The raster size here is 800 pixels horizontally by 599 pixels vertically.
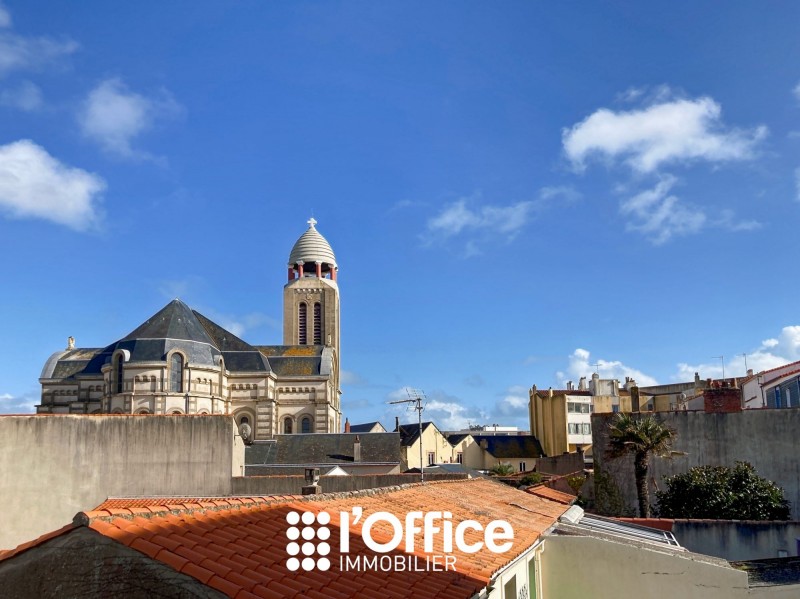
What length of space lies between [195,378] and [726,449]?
39.9m

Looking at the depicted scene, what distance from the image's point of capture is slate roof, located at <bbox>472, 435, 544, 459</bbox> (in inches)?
2859

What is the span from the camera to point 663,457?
28.5 meters

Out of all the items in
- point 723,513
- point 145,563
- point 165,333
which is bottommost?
point 723,513

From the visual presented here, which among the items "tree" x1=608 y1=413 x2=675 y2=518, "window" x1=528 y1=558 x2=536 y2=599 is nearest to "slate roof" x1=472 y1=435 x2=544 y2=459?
"tree" x1=608 y1=413 x2=675 y2=518

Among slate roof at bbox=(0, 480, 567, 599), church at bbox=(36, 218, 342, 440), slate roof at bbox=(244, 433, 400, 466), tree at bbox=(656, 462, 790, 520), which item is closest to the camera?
slate roof at bbox=(0, 480, 567, 599)

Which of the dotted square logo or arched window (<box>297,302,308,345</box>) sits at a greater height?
arched window (<box>297,302,308,345</box>)

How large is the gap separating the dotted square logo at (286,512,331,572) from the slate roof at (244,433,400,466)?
42122 mm

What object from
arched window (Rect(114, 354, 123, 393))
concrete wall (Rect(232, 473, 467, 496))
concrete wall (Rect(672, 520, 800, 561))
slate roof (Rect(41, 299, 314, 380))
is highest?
slate roof (Rect(41, 299, 314, 380))

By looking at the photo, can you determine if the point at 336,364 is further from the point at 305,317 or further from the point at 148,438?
the point at 148,438

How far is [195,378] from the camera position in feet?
192

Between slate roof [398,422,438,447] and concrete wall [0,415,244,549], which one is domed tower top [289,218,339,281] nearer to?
slate roof [398,422,438,447]

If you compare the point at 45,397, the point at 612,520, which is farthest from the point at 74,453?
the point at 45,397

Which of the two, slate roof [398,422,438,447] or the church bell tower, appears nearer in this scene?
slate roof [398,422,438,447]

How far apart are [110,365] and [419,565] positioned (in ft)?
178
